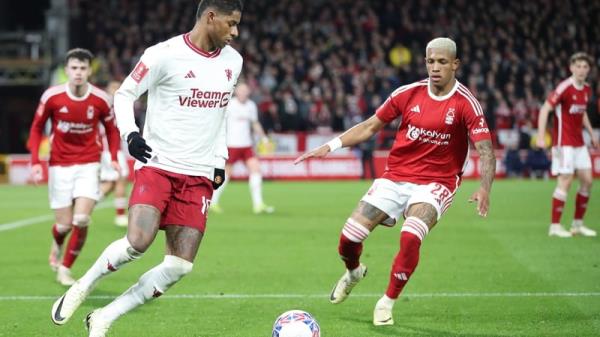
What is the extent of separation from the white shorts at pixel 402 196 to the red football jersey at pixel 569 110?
6259mm

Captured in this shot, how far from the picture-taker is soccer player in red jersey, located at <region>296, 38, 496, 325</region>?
8.11 meters

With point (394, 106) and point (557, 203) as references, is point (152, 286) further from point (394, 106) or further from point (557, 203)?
point (557, 203)

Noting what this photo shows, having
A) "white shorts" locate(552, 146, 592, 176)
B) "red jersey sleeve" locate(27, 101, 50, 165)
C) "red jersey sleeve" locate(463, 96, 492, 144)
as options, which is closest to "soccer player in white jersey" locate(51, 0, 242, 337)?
"red jersey sleeve" locate(463, 96, 492, 144)

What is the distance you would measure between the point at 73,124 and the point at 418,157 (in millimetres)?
3982

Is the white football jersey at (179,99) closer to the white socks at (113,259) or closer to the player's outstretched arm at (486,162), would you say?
the white socks at (113,259)

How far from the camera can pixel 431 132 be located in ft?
27.5

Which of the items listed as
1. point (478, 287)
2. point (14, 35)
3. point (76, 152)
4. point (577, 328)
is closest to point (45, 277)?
point (76, 152)

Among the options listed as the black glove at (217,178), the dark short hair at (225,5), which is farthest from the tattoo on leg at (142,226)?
the dark short hair at (225,5)

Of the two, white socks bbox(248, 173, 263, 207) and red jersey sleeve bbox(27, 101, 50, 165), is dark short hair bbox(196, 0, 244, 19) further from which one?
white socks bbox(248, 173, 263, 207)

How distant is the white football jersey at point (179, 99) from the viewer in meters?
6.99

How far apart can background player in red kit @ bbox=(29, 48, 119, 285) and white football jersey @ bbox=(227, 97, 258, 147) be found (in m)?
8.37

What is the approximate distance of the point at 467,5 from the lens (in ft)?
123

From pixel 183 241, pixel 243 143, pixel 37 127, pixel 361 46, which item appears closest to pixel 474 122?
pixel 183 241

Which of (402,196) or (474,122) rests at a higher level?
(474,122)
